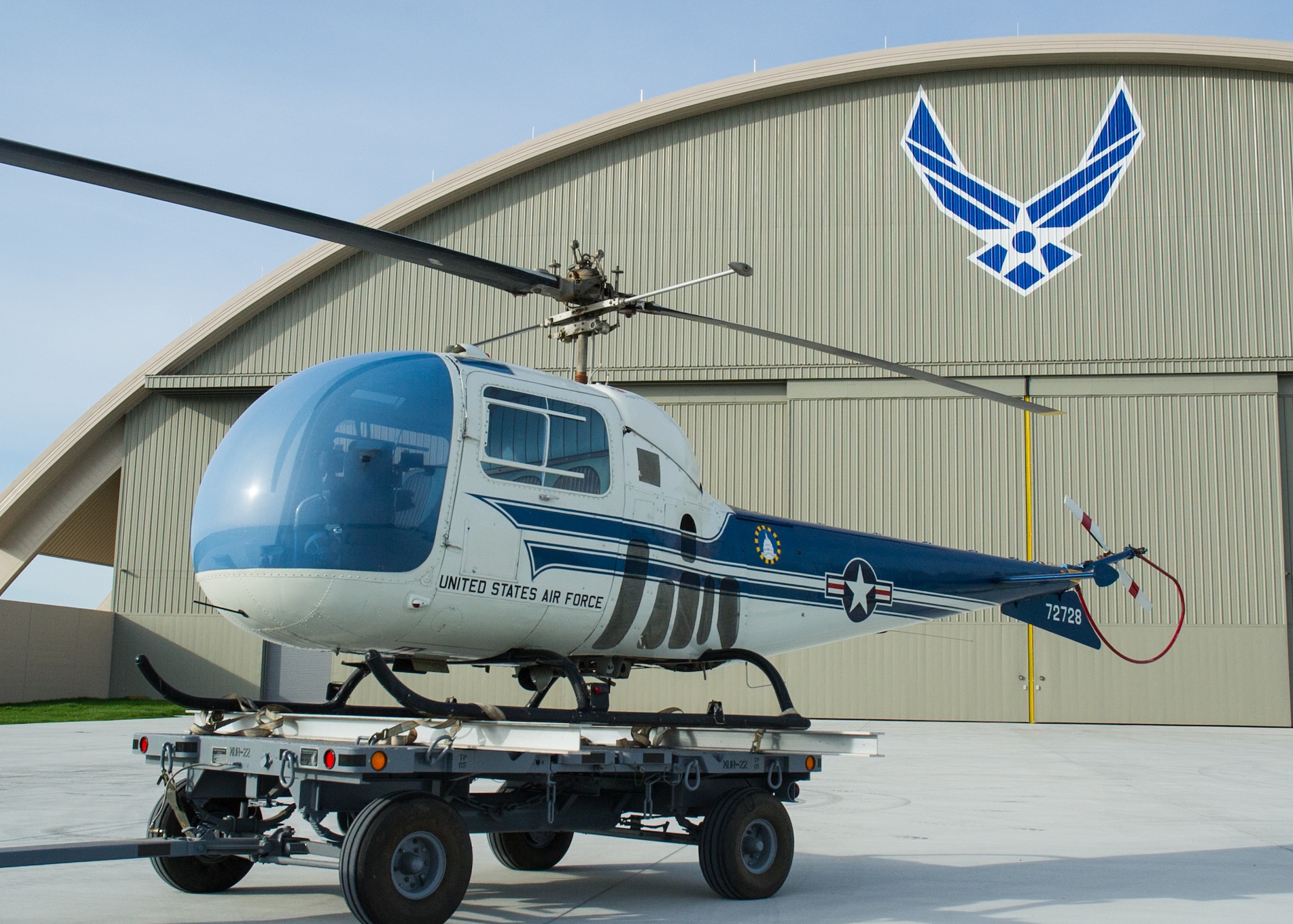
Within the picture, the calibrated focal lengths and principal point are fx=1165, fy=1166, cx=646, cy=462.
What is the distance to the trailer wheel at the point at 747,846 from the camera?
7527 mm

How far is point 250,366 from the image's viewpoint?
27625mm

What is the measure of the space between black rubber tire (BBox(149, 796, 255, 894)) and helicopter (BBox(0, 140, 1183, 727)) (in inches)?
28.1

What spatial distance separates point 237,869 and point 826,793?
7.31 metres

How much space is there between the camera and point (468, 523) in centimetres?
701

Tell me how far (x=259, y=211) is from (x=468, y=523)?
7.08ft

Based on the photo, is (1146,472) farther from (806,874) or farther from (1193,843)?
(806,874)

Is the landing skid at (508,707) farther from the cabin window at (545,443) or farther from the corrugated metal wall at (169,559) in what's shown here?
the corrugated metal wall at (169,559)

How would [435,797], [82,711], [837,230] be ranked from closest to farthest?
[435,797] → [82,711] → [837,230]

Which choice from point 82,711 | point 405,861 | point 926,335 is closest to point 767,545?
point 405,861

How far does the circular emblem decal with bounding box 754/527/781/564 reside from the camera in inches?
356

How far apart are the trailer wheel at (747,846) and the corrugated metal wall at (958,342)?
17.4 metres

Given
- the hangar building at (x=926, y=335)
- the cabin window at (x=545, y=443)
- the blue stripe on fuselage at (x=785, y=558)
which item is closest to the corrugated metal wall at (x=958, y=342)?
the hangar building at (x=926, y=335)

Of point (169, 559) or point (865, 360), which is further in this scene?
point (169, 559)

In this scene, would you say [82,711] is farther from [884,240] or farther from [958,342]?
[958,342]
